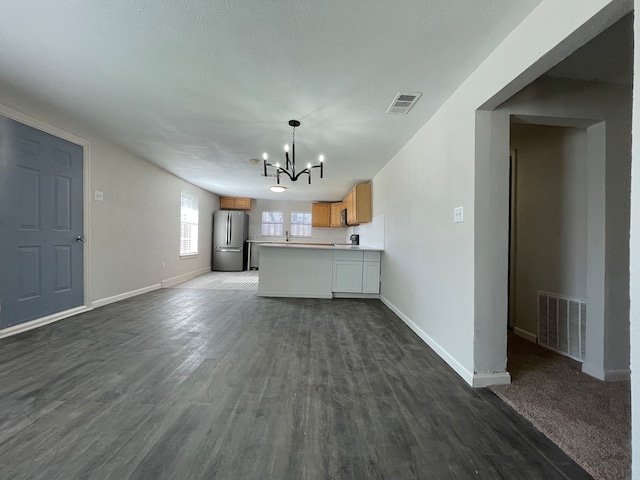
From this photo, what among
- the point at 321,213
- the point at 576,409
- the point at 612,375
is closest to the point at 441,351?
the point at 576,409

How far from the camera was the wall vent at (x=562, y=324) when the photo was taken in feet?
7.32

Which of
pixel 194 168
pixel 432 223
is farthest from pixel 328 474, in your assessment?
pixel 194 168

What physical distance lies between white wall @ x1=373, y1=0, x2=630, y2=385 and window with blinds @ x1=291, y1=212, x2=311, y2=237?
5.74 m

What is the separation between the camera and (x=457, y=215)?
2.05m

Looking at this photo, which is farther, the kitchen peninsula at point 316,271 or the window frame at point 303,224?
the window frame at point 303,224

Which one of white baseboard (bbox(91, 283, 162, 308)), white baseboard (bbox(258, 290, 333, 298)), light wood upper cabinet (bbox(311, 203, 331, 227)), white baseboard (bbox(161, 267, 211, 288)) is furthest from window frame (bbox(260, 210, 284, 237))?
white baseboard (bbox(258, 290, 333, 298))

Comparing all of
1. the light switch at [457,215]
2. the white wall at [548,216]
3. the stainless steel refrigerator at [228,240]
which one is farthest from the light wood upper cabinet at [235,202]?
the light switch at [457,215]

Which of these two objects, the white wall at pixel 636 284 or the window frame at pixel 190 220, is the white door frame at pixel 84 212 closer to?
the window frame at pixel 190 220

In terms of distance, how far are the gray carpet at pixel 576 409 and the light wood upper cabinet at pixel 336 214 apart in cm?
579

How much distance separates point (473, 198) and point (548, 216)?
1361 millimetres

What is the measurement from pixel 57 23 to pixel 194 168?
10.9ft

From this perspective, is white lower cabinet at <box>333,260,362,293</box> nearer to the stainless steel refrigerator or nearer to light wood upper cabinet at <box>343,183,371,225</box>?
light wood upper cabinet at <box>343,183,371,225</box>

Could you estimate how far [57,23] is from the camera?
5.09ft

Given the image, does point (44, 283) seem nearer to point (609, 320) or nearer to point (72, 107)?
point (72, 107)
